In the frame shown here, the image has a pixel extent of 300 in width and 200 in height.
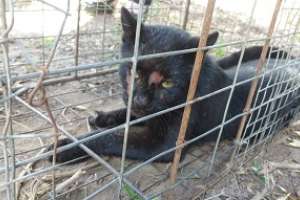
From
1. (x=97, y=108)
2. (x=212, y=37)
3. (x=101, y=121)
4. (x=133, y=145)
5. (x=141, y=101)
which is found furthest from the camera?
(x=97, y=108)

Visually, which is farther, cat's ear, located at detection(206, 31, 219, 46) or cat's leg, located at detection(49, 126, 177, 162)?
cat's leg, located at detection(49, 126, 177, 162)

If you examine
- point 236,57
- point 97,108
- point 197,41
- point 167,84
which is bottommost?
point 97,108

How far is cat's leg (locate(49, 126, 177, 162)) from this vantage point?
5.88 ft

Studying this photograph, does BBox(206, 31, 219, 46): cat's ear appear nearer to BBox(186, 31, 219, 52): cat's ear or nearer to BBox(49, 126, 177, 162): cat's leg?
BBox(186, 31, 219, 52): cat's ear

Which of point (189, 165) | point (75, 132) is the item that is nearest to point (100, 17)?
point (75, 132)

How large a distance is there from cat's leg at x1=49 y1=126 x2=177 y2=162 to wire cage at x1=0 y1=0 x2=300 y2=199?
0.18 ft

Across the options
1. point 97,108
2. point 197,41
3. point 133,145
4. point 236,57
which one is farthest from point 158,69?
point 236,57

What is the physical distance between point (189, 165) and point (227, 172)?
23 cm

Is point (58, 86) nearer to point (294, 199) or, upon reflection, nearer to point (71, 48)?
point (71, 48)

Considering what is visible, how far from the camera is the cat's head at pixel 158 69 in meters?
1.64

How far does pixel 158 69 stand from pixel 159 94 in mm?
145

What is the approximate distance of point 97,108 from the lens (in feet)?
7.95

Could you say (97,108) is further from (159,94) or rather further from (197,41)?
(197,41)

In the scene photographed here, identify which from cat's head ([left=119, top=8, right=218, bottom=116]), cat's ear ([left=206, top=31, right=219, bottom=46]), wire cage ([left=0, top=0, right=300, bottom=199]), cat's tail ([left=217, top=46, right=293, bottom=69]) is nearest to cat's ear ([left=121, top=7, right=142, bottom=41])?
cat's head ([left=119, top=8, right=218, bottom=116])
